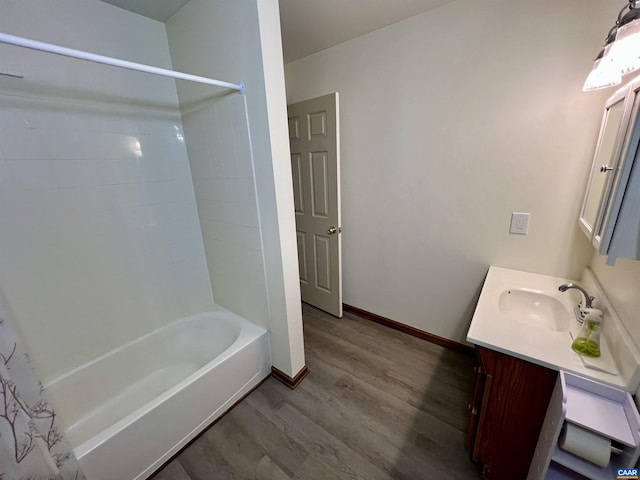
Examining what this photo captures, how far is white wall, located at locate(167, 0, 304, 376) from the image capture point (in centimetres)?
122

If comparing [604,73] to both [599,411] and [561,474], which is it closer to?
[599,411]

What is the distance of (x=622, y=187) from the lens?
74cm

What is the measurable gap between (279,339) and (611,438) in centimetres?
145

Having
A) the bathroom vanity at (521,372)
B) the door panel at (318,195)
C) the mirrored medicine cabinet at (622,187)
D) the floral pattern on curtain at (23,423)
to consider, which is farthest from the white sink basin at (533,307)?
the floral pattern on curtain at (23,423)

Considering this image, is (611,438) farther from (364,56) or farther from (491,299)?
(364,56)

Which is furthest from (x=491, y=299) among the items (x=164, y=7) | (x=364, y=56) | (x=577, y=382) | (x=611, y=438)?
(x=164, y=7)

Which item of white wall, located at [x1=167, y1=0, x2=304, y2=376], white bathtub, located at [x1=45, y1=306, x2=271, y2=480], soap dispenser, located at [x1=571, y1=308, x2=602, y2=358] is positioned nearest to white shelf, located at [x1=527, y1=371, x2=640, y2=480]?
soap dispenser, located at [x1=571, y1=308, x2=602, y2=358]

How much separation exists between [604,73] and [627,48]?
13cm

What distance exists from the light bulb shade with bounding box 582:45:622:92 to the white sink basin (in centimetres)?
95

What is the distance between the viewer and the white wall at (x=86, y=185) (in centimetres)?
119

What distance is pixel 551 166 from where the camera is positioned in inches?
52.7

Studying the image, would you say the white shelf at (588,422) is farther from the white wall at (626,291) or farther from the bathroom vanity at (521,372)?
the white wall at (626,291)

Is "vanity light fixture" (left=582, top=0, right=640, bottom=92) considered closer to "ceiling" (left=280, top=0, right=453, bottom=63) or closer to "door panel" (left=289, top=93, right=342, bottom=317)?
"ceiling" (left=280, top=0, right=453, bottom=63)

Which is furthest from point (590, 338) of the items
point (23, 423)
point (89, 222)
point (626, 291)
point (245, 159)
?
point (89, 222)
